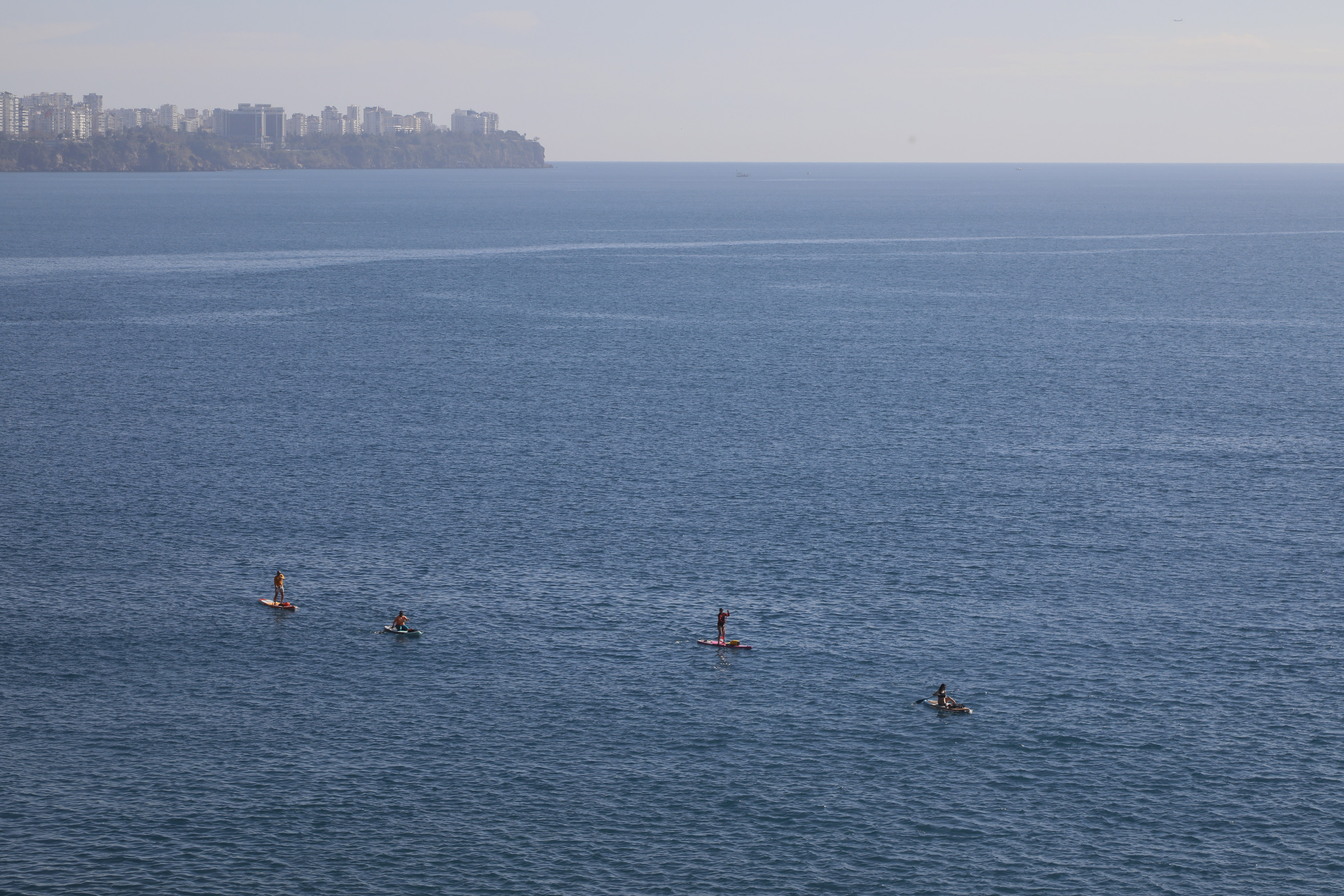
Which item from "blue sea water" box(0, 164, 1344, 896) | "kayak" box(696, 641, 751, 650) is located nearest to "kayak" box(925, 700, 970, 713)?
"blue sea water" box(0, 164, 1344, 896)

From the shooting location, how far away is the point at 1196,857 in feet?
195

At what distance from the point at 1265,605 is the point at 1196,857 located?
3289cm

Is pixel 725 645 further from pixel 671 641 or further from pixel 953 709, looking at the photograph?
pixel 953 709

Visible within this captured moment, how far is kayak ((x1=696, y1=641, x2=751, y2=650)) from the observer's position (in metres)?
80.8

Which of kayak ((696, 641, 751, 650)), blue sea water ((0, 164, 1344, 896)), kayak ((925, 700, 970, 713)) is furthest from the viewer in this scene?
kayak ((696, 641, 751, 650))

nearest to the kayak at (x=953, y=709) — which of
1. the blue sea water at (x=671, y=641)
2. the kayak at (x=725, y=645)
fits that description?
the blue sea water at (x=671, y=641)

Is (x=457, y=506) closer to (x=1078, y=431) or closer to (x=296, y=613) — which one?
(x=296, y=613)

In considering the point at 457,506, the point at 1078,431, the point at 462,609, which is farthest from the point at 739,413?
the point at 462,609

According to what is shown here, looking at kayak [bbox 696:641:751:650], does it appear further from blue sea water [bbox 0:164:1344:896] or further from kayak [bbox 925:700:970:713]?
kayak [bbox 925:700:970:713]

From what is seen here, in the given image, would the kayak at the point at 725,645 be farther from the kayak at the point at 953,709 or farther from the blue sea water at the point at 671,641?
the kayak at the point at 953,709

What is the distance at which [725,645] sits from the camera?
80.9 meters

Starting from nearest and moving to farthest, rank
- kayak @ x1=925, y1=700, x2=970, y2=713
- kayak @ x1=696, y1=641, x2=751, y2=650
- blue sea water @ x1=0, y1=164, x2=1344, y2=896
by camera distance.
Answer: blue sea water @ x1=0, y1=164, x2=1344, y2=896 → kayak @ x1=925, y1=700, x2=970, y2=713 → kayak @ x1=696, y1=641, x2=751, y2=650

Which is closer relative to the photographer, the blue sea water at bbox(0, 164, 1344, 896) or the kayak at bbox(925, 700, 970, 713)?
the blue sea water at bbox(0, 164, 1344, 896)

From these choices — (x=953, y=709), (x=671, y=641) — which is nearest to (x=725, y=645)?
(x=671, y=641)
